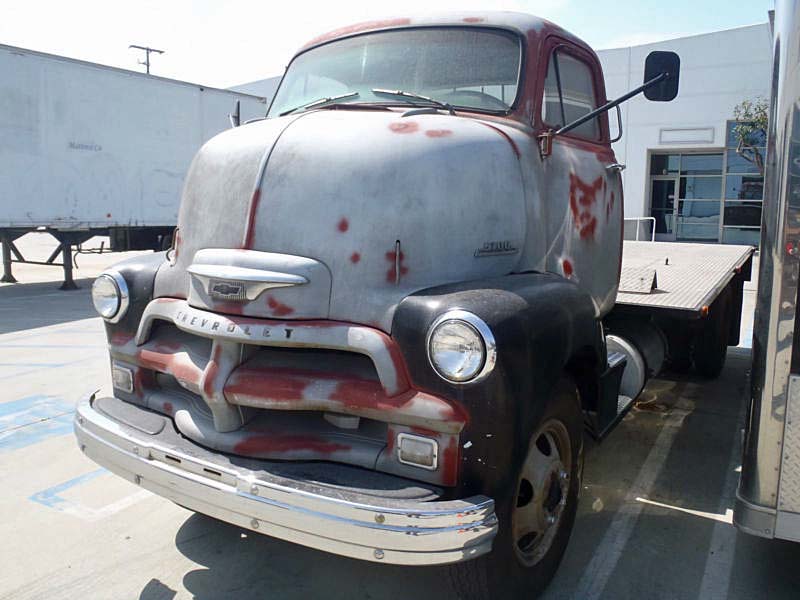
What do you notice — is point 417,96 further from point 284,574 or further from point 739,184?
point 739,184

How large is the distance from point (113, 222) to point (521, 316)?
1251cm

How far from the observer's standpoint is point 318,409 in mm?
2729

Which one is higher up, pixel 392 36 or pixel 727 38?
pixel 727 38

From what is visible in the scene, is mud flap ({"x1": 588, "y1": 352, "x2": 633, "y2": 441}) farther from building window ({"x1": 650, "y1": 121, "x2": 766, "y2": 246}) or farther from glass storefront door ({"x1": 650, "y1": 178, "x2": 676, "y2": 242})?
glass storefront door ({"x1": 650, "y1": 178, "x2": 676, "y2": 242})

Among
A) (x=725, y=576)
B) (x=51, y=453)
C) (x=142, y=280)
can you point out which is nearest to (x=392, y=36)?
(x=142, y=280)

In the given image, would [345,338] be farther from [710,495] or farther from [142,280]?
[710,495]

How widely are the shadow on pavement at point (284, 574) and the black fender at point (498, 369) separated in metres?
0.75

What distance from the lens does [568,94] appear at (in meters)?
4.09

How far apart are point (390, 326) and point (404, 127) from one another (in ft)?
3.09

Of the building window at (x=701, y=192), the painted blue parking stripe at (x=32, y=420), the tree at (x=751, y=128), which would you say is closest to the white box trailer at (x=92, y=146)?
the painted blue parking stripe at (x=32, y=420)

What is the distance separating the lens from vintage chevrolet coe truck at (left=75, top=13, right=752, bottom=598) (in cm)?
253

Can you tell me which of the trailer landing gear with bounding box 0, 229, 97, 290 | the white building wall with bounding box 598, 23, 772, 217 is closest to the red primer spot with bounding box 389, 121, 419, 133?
the trailer landing gear with bounding box 0, 229, 97, 290

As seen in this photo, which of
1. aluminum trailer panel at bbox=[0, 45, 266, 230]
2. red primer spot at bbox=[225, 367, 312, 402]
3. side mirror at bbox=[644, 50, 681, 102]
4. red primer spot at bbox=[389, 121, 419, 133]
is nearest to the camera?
red primer spot at bbox=[225, 367, 312, 402]

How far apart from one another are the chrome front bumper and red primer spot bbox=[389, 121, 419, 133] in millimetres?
1537
